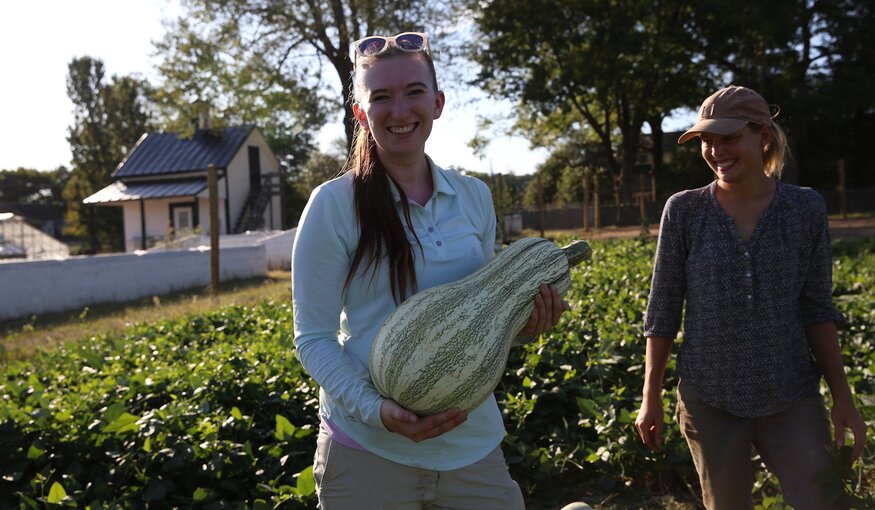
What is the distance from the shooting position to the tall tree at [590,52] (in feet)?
97.8

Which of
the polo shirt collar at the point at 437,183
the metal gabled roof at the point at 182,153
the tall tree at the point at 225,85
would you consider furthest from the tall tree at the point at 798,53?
the polo shirt collar at the point at 437,183

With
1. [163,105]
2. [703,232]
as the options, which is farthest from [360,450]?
[163,105]

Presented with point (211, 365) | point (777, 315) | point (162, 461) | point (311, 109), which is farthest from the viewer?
point (311, 109)

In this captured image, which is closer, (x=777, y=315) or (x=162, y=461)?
(x=777, y=315)

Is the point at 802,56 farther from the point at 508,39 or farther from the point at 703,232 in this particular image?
the point at 703,232

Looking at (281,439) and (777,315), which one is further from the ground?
(777,315)

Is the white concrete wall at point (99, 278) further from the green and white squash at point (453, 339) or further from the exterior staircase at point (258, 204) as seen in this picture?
the exterior staircase at point (258, 204)

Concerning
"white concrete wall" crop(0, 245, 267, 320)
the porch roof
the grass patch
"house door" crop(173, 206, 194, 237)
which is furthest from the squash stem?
"house door" crop(173, 206, 194, 237)

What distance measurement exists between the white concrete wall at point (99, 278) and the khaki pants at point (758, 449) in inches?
483

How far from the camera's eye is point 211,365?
5.20 metres

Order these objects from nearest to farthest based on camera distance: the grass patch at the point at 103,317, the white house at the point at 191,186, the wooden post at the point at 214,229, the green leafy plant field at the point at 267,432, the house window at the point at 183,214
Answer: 1. the green leafy plant field at the point at 267,432
2. the grass patch at the point at 103,317
3. the wooden post at the point at 214,229
4. the house window at the point at 183,214
5. the white house at the point at 191,186

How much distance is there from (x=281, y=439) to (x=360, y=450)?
2070 millimetres

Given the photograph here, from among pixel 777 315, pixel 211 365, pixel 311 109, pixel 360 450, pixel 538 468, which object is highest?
pixel 311 109

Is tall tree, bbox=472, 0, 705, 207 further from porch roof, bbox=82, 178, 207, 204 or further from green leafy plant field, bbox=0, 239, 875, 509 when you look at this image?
green leafy plant field, bbox=0, 239, 875, 509
